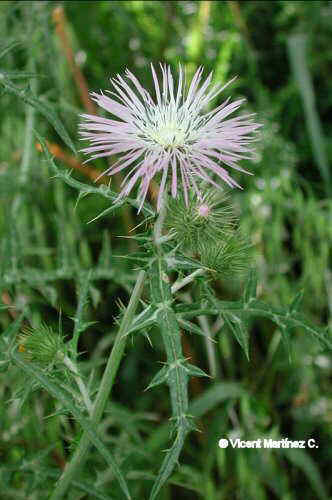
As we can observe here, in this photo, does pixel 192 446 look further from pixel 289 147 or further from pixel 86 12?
pixel 86 12

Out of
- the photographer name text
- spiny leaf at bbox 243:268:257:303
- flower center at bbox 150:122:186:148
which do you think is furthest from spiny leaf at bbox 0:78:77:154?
the photographer name text

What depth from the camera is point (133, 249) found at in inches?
86.2

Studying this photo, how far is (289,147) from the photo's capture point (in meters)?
2.31

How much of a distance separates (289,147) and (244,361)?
0.88 meters

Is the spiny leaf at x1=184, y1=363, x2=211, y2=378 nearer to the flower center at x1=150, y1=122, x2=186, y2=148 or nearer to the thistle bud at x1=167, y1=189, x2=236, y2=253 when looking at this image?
the thistle bud at x1=167, y1=189, x2=236, y2=253

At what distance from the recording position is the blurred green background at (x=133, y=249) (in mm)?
1456

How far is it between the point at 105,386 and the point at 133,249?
1311 mm

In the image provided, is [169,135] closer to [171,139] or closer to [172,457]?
[171,139]

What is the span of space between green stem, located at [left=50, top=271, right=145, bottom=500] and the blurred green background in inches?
4.9

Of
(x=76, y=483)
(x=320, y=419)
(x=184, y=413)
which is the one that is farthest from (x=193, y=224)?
(x=320, y=419)

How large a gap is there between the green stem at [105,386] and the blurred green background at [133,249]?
0.12 meters

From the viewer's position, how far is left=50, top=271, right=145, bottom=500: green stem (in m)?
0.87

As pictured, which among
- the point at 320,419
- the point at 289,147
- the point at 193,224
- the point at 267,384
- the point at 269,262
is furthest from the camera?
the point at 289,147

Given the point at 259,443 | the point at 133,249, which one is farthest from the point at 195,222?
the point at 133,249
